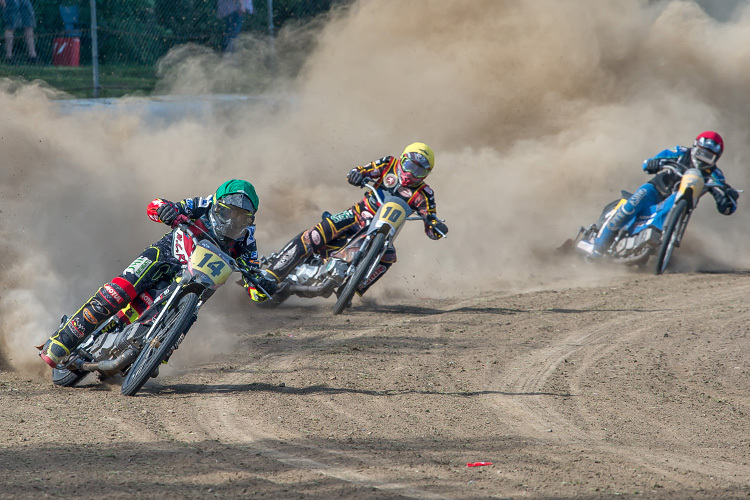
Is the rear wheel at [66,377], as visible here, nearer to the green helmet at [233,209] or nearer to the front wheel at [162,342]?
the front wheel at [162,342]

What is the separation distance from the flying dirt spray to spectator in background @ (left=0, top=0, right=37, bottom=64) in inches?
31.5

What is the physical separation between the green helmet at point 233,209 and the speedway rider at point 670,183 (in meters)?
8.79

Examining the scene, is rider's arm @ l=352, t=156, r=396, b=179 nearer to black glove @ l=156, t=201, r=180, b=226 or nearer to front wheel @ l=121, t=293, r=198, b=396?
black glove @ l=156, t=201, r=180, b=226

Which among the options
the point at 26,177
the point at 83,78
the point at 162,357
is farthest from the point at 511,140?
the point at 162,357

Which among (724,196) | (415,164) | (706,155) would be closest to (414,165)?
(415,164)

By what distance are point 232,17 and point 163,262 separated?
1233 centimetres

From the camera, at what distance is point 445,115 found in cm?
1997

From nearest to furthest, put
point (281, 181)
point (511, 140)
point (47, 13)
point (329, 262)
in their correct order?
point (329, 262) < point (47, 13) < point (281, 181) < point (511, 140)

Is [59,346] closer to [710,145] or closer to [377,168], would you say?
[377,168]

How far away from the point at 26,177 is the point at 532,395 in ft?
24.3

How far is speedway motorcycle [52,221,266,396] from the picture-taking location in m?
6.75

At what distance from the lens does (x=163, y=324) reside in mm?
6820

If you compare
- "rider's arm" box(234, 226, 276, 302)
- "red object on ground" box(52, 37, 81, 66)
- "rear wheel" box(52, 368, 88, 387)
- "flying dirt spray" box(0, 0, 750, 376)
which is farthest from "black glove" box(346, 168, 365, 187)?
"red object on ground" box(52, 37, 81, 66)

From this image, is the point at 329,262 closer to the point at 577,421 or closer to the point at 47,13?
the point at 577,421
